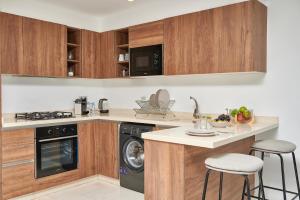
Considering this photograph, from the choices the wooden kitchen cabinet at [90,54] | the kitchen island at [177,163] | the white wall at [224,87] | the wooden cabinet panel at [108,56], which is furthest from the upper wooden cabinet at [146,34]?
the kitchen island at [177,163]

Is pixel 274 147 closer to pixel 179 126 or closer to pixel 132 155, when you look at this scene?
pixel 179 126

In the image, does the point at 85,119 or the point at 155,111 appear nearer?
the point at 155,111

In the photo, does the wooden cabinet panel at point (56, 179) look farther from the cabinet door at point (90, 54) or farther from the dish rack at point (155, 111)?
the cabinet door at point (90, 54)

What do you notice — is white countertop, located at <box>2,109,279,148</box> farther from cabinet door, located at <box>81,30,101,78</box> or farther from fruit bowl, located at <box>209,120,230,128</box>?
cabinet door, located at <box>81,30,101,78</box>

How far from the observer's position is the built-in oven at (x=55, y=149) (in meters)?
3.19

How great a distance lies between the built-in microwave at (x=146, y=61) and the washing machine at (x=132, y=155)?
743 mm

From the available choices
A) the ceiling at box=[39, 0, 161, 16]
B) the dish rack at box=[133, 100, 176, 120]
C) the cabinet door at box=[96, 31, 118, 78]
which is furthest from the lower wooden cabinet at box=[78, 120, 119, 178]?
the ceiling at box=[39, 0, 161, 16]

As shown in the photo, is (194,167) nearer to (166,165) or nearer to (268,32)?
(166,165)

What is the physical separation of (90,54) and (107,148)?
1.46 m

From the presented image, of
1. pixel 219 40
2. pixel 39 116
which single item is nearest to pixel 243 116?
pixel 219 40

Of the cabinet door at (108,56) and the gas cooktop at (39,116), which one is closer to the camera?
the gas cooktop at (39,116)

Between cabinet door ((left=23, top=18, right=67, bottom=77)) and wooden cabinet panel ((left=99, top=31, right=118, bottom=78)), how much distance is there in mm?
654

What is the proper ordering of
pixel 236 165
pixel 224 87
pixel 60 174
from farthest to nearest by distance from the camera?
pixel 60 174 → pixel 224 87 → pixel 236 165

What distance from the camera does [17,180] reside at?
9.84 ft
